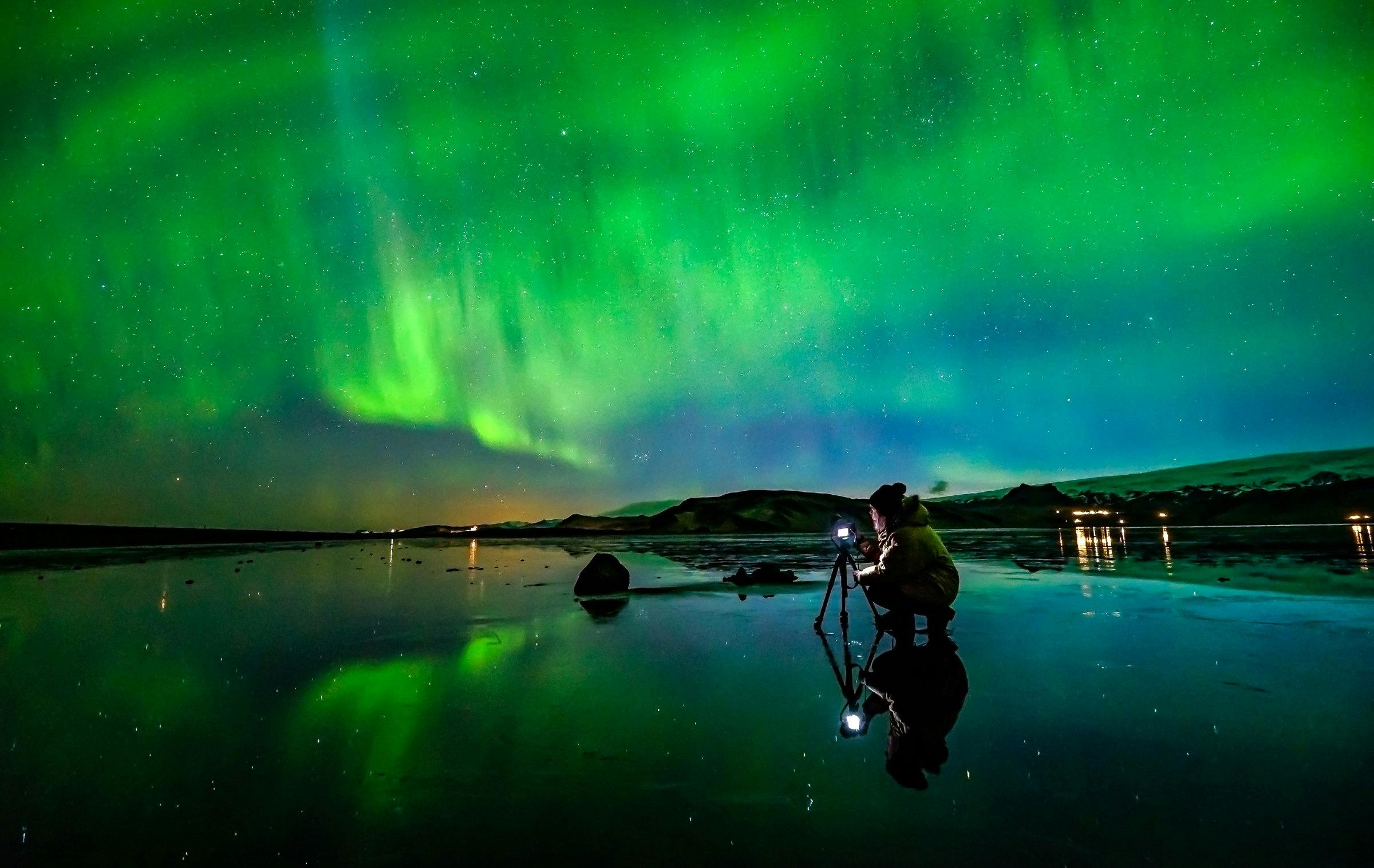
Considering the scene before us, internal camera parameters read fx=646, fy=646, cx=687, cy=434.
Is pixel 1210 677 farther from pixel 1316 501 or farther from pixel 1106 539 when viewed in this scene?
pixel 1316 501

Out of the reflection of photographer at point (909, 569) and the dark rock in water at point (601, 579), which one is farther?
the dark rock in water at point (601, 579)

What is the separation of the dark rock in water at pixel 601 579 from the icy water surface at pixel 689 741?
529 centimetres

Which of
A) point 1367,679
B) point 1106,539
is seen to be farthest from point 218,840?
point 1106,539

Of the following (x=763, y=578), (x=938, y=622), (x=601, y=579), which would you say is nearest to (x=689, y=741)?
(x=938, y=622)

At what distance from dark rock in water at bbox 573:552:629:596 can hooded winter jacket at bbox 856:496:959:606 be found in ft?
35.9

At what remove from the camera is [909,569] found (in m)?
9.99

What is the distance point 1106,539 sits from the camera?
199 feet

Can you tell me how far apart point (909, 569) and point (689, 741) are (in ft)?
17.4

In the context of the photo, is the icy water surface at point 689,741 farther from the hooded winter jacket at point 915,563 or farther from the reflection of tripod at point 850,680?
the hooded winter jacket at point 915,563

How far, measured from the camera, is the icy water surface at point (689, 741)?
13.4 ft

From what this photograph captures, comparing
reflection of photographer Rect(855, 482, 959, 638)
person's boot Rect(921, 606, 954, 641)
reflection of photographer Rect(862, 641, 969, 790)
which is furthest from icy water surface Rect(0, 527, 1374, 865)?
reflection of photographer Rect(855, 482, 959, 638)

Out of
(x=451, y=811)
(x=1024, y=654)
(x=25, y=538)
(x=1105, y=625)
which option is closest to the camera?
(x=451, y=811)

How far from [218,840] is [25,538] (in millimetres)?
173709

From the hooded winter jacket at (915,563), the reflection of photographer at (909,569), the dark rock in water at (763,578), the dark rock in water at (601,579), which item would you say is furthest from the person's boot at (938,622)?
the dark rock in water at (763,578)
